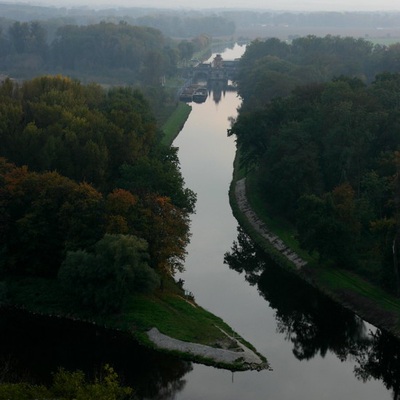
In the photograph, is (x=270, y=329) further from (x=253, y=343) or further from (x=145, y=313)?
(x=145, y=313)

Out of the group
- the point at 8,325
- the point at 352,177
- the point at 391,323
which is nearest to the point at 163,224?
the point at 8,325

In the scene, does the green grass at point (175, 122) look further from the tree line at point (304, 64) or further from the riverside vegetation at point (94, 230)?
the riverside vegetation at point (94, 230)

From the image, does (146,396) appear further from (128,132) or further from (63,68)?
(63,68)

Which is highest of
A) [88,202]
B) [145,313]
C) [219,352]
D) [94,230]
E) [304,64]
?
[88,202]

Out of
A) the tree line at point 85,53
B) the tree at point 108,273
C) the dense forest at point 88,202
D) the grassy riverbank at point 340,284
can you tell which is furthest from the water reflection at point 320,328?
the tree line at point 85,53

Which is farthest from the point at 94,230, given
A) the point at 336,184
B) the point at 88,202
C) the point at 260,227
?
the point at 336,184

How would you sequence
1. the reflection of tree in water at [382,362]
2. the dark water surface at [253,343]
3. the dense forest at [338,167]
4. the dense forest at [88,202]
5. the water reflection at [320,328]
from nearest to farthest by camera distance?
the dark water surface at [253,343]
the reflection of tree in water at [382,362]
the water reflection at [320,328]
the dense forest at [88,202]
the dense forest at [338,167]
